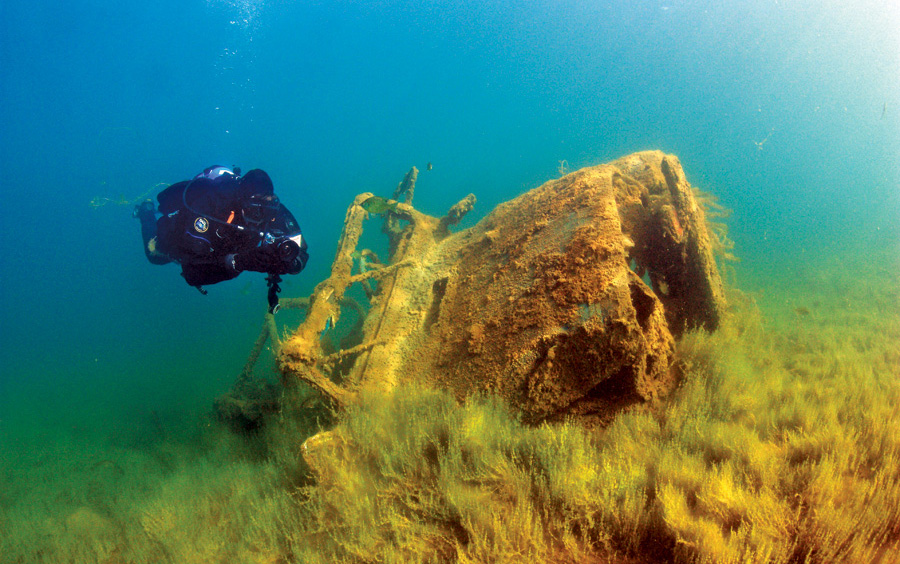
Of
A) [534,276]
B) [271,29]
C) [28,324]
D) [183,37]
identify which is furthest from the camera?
[271,29]

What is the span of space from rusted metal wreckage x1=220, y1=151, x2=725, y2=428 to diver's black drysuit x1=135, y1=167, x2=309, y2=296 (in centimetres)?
66

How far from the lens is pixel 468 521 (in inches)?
80.0

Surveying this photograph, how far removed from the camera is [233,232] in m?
4.07

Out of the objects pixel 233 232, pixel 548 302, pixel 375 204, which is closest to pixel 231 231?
pixel 233 232

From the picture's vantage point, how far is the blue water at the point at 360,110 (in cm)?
5562

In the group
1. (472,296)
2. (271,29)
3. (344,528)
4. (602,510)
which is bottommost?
(344,528)

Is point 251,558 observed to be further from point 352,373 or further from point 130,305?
point 130,305

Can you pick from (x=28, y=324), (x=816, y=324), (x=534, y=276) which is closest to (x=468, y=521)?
(x=534, y=276)

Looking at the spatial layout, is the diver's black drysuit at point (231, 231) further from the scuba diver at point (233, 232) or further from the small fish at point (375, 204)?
the small fish at point (375, 204)

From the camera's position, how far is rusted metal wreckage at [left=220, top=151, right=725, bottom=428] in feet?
9.37

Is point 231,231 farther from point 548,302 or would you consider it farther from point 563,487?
point 563,487

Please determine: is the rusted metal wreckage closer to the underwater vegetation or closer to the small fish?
the small fish

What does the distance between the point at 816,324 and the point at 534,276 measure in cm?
919

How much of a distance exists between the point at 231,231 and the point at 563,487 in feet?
14.1
